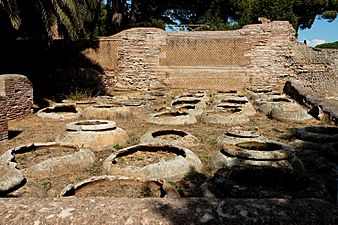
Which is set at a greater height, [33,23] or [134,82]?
[33,23]

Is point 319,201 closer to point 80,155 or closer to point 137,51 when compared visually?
point 80,155

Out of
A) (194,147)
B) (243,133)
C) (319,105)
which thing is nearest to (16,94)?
(194,147)

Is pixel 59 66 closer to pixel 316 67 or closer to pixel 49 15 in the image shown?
pixel 49 15

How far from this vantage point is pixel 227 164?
5.68m

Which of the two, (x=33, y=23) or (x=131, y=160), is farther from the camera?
(x=33, y=23)

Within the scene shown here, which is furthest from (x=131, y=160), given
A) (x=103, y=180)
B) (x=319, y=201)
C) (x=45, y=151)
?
(x=319, y=201)

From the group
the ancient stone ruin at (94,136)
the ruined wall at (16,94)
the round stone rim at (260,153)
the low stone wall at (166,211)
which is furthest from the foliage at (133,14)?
the low stone wall at (166,211)

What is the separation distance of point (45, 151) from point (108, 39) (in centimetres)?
1228

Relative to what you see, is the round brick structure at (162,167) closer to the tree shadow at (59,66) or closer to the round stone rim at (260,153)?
the round stone rim at (260,153)

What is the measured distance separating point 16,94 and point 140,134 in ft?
13.5

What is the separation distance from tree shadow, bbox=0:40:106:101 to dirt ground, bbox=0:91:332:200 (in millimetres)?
6055

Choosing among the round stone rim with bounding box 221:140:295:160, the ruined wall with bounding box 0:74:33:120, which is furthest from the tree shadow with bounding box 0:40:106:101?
the round stone rim with bounding box 221:140:295:160

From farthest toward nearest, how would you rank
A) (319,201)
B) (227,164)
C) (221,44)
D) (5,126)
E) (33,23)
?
(221,44) < (33,23) < (5,126) < (227,164) < (319,201)

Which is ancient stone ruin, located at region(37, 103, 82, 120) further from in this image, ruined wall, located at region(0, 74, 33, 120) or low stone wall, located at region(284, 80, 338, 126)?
low stone wall, located at region(284, 80, 338, 126)
